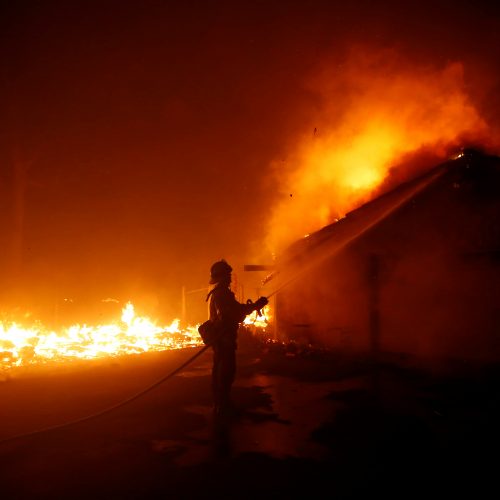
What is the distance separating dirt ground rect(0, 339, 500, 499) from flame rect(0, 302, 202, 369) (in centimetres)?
279

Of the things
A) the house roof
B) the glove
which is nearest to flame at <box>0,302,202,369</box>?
the house roof

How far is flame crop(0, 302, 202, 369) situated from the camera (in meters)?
11.8

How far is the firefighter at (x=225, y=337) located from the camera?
5.98 meters

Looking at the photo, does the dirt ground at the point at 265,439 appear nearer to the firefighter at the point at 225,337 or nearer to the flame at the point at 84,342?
the firefighter at the point at 225,337

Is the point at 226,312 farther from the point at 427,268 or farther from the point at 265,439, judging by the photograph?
the point at 427,268

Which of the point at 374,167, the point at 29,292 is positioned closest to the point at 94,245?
the point at 29,292

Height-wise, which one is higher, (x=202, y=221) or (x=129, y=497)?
(x=202, y=221)

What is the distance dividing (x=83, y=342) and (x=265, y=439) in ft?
39.3

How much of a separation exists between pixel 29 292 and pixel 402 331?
22344 millimetres

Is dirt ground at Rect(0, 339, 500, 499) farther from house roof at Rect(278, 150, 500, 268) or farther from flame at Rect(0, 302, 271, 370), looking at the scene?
house roof at Rect(278, 150, 500, 268)

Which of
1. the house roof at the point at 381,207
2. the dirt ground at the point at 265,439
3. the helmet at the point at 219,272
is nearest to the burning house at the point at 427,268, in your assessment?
the house roof at the point at 381,207

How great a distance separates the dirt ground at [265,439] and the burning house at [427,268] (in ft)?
3.85

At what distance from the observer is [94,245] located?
1123 inches

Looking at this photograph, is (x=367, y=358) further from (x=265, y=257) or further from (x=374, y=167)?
(x=265, y=257)
